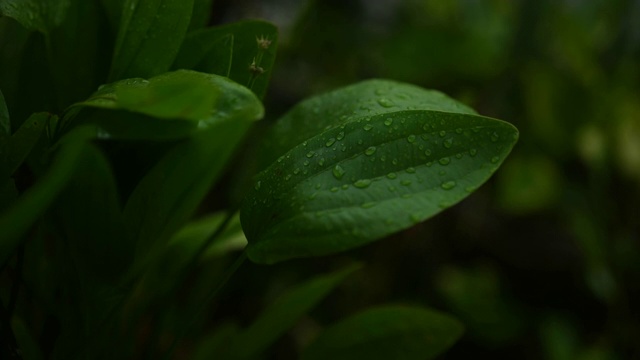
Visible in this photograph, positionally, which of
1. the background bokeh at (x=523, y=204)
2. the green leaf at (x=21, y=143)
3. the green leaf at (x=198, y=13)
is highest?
the green leaf at (x=198, y=13)

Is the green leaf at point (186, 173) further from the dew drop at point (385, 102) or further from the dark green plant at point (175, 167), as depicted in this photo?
the dew drop at point (385, 102)

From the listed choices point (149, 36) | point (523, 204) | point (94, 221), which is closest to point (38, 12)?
point (149, 36)

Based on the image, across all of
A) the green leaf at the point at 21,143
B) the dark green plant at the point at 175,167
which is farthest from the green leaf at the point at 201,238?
the green leaf at the point at 21,143

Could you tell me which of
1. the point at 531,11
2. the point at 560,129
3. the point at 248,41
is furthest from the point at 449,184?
the point at 531,11

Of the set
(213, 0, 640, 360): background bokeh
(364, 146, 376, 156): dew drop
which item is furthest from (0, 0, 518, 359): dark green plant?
(213, 0, 640, 360): background bokeh

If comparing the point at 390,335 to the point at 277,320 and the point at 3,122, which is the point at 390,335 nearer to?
the point at 277,320

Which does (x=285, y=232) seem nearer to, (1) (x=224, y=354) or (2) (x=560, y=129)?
(1) (x=224, y=354)
